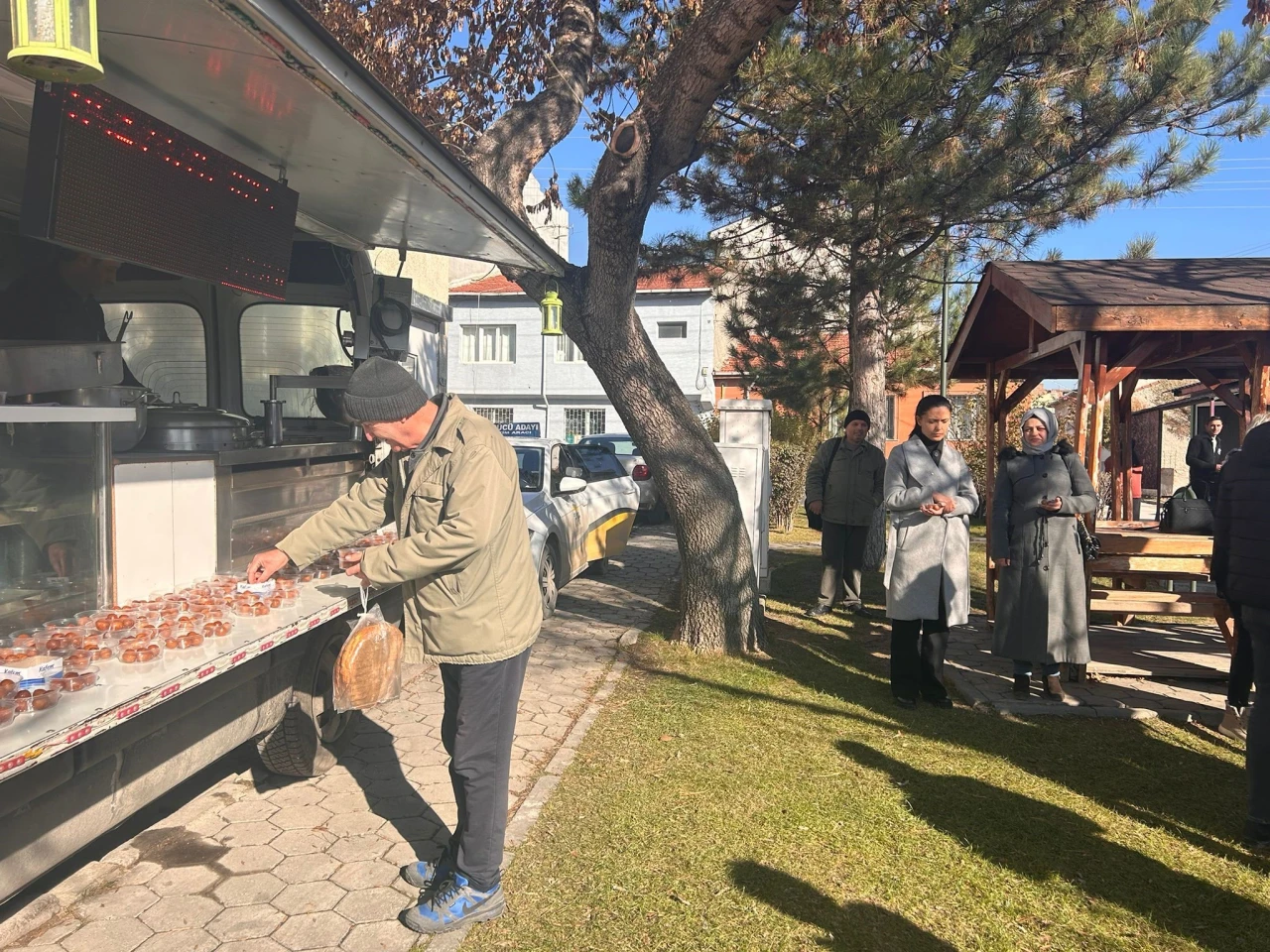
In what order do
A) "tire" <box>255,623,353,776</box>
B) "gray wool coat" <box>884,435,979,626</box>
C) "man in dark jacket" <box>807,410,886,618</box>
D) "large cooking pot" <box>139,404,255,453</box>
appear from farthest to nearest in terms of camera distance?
"man in dark jacket" <box>807,410,886,618</box>, "gray wool coat" <box>884,435,979,626</box>, "tire" <box>255,623,353,776</box>, "large cooking pot" <box>139,404,255,453</box>

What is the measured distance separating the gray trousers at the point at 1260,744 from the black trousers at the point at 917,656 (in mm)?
1768

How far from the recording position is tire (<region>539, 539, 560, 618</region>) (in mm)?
7715

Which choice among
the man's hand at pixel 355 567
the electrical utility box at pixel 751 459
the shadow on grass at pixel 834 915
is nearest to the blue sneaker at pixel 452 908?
the shadow on grass at pixel 834 915

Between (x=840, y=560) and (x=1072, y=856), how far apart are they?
4509mm

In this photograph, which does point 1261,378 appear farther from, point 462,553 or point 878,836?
point 462,553

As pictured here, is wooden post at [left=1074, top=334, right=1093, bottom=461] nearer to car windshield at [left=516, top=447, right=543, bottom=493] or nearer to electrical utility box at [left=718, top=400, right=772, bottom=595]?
electrical utility box at [left=718, top=400, right=772, bottom=595]

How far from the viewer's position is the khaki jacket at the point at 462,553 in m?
2.86

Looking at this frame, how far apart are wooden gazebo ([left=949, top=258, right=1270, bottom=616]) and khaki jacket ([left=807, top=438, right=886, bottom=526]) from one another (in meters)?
1.10

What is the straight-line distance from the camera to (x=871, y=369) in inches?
398

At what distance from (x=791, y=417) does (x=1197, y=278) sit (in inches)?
405

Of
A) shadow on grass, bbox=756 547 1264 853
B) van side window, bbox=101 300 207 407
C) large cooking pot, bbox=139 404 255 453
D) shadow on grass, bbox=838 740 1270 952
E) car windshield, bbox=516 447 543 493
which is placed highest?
van side window, bbox=101 300 207 407

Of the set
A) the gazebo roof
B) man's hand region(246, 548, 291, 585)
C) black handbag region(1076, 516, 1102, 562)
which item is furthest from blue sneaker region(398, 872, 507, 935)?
the gazebo roof

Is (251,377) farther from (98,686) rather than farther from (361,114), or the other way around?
(98,686)

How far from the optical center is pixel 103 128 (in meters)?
2.83
